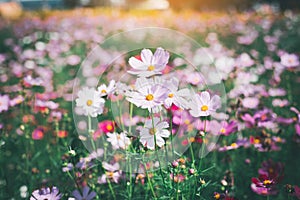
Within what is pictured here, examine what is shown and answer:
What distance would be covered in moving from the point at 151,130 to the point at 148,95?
10cm

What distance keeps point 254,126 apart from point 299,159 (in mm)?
289

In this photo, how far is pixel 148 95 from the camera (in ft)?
3.00

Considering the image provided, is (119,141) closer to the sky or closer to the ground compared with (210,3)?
closer to the ground

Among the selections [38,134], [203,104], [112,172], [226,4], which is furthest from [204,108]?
[226,4]

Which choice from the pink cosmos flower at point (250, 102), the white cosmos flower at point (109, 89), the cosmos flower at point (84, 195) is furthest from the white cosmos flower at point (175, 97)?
the pink cosmos flower at point (250, 102)

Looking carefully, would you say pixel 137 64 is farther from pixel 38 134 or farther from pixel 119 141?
pixel 38 134

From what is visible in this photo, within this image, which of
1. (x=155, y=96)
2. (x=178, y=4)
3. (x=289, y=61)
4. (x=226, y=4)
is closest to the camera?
(x=155, y=96)

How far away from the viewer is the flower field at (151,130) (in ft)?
3.31

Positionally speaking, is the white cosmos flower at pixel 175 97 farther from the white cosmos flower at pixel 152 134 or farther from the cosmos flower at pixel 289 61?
the cosmos flower at pixel 289 61

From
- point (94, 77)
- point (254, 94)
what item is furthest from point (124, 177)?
point (94, 77)

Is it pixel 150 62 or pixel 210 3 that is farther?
pixel 210 3

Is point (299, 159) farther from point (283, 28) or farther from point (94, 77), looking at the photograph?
point (283, 28)

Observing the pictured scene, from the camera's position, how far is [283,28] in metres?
3.78

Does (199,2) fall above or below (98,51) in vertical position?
above
